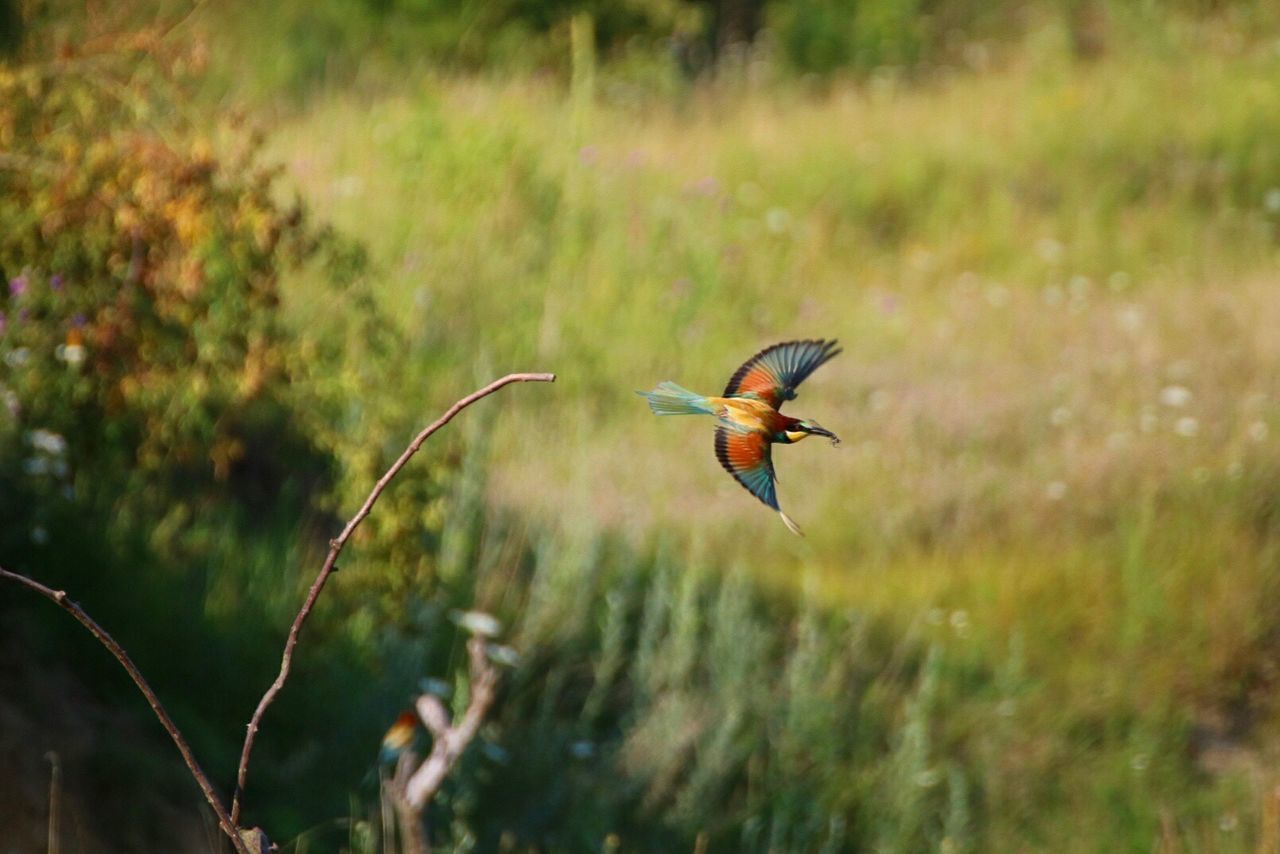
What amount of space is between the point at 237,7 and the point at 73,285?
10.3 metres

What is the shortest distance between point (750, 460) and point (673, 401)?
0.25ft

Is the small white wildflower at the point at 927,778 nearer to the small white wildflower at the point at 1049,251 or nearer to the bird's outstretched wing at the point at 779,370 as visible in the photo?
the bird's outstretched wing at the point at 779,370

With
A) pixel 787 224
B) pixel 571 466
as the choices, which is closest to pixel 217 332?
pixel 571 466

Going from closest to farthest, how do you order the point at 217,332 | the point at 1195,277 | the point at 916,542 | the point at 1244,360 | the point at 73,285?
the point at 73,285 → the point at 217,332 → the point at 916,542 → the point at 1244,360 → the point at 1195,277

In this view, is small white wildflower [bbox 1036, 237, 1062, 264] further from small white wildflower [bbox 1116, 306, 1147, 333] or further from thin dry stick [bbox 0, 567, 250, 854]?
thin dry stick [bbox 0, 567, 250, 854]

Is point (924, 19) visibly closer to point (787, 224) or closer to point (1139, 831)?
point (787, 224)

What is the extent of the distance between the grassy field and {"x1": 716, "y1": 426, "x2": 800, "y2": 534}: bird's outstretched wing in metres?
2.41

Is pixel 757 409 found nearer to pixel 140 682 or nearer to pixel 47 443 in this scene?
pixel 140 682

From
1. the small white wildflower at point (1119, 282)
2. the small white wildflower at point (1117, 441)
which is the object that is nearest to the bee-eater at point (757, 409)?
the small white wildflower at point (1117, 441)

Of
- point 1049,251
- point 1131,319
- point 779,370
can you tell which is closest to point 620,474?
point 1131,319

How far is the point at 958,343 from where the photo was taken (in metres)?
7.28

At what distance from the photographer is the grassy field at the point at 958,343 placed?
195 inches

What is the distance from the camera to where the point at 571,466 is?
576cm

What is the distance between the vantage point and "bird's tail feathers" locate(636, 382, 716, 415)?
1.08 m
